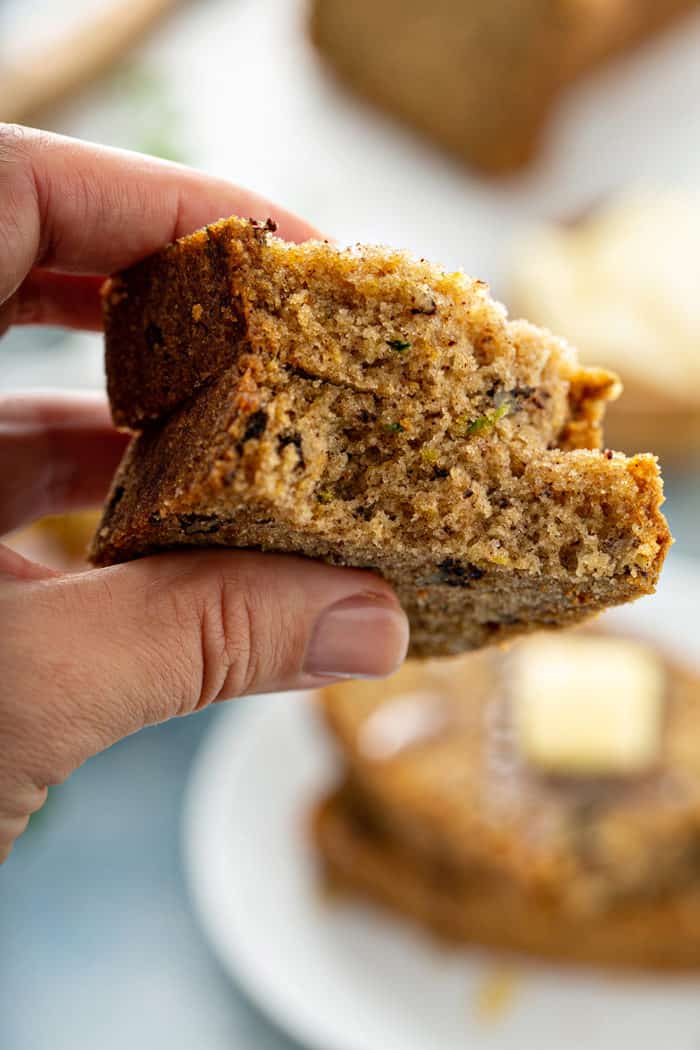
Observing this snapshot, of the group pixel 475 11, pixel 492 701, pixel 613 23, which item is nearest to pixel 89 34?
pixel 475 11

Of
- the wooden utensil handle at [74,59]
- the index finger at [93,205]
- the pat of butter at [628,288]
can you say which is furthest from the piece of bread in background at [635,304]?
the index finger at [93,205]

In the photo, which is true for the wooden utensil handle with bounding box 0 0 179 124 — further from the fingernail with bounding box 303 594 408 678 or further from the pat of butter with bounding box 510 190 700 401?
the fingernail with bounding box 303 594 408 678

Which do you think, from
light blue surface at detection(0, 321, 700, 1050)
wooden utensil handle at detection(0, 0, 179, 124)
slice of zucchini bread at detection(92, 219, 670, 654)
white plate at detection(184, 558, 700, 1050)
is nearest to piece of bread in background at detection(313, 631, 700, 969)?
white plate at detection(184, 558, 700, 1050)

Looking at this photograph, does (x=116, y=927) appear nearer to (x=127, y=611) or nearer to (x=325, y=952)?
(x=325, y=952)

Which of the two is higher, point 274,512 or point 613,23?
point 613,23

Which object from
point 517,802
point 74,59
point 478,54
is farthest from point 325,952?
point 74,59

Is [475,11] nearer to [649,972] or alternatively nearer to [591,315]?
[591,315]
